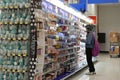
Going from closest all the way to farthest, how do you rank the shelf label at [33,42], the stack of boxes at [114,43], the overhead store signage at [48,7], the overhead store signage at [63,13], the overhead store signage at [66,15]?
the shelf label at [33,42] → the overhead store signage at [48,7] → the overhead store signage at [63,13] → the overhead store signage at [66,15] → the stack of boxes at [114,43]

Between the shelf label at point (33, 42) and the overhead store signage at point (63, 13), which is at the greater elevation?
the overhead store signage at point (63, 13)

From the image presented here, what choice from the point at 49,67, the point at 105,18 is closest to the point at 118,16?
the point at 105,18

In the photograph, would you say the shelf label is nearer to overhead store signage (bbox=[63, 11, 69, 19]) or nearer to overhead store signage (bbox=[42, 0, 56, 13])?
overhead store signage (bbox=[42, 0, 56, 13])

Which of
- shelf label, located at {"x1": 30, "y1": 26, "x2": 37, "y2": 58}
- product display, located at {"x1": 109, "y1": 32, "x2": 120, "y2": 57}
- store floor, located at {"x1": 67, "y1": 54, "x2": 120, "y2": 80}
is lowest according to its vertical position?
store floor, located at {"x1": 67, "y1": 54, "x2": 120, "y2": 80}

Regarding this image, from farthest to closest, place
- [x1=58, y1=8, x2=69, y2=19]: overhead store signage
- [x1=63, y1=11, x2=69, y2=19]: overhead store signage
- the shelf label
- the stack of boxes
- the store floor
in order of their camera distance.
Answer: the stack of boxes
the store floor
[x1=63, y1=11, x2=69, y2=19]: overhead store signage
[x1=58, y1=8, x2=69, y2=19]: overhead store signage
the shelf label

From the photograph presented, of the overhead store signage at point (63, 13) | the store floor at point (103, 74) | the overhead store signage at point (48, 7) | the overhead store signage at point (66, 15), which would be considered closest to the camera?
the overhead store signage at point (48, 7)

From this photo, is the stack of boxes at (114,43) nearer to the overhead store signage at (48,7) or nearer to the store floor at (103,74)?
the store floor at (103,74)

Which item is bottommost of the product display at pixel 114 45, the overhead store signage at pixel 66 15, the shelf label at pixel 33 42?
the product display at pixel 114 45

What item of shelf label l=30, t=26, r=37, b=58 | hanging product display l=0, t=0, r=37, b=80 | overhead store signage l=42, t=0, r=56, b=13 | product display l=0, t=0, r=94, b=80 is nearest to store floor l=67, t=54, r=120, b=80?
product display l=0, t=0, r=94, b=80

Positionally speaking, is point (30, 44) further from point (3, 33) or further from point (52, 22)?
point (52, 22)

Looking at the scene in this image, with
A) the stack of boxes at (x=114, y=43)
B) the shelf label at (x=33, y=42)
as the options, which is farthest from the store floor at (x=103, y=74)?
the stack of boxes at (x=114, y=43)

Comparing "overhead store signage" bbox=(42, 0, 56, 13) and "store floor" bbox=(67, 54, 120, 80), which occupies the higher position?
"overhead store signage" bbox=(42, 0, 56, 13)

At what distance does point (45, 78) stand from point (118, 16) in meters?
16.7

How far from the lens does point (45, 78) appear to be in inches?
237
